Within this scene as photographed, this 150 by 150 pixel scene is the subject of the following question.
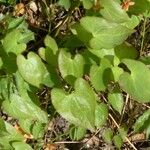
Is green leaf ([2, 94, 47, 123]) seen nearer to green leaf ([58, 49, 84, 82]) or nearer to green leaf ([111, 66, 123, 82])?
A: green leaf ([58, 49, 84, 82])

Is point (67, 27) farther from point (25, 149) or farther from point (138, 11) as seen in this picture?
point (25, 149)

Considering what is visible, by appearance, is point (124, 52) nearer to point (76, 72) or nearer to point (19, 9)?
point (76, 72)

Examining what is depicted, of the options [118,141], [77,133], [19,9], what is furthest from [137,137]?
[19,9]

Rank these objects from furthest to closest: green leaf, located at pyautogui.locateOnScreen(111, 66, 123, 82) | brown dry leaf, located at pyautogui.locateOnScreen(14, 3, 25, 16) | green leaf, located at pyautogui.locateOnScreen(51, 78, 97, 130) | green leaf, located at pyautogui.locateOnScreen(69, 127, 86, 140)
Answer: brown dry leaf, located at pyautogui.locateOnScreen(14, 3, 25, 16), green leaf, located at pyautogui.locateOnScreen(69, 127, 86, 140), green leaf, located at pyautogui.locateOnScreen(111, 66, 123, 82), green leaf, located at pyautogui.locateOnScreen(51, 78, 97, 130)

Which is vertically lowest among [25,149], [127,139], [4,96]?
[127,139]

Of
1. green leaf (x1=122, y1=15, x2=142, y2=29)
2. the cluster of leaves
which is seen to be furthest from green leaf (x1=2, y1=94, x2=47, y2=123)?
green leaf (x1=122, y1=15, x2=142, y2=29)

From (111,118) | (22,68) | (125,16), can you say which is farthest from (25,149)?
(125,16)
